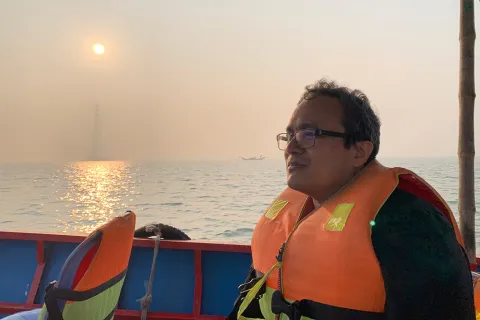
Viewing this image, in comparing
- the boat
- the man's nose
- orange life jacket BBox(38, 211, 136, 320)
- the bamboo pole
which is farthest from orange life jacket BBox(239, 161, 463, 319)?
the bamboo pole

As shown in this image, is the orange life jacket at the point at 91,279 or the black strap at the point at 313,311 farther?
the orange life jacket at the point at 91,279

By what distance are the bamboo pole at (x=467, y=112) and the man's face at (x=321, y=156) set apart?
75.8 inches

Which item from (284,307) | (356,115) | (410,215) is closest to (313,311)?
(284,307)

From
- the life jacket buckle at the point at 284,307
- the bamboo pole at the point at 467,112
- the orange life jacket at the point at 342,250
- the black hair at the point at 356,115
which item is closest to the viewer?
the orange life jacket at the point at 342,250

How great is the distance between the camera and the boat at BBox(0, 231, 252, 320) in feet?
10.8

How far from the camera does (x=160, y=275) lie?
11.0 ft

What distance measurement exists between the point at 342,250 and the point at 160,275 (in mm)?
2197

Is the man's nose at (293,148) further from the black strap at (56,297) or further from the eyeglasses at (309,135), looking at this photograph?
the black strap at (56,297)

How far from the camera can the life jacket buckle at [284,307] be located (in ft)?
5.11

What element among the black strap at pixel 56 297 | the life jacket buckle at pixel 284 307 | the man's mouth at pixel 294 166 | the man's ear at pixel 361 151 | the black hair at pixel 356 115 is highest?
the black hair at pixel 356 115

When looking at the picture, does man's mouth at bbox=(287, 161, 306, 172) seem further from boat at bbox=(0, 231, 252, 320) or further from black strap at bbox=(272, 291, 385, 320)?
boat at bbox=(0, 231, 252, 320)

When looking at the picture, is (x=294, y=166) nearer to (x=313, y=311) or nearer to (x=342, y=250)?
(x=342, y=250)

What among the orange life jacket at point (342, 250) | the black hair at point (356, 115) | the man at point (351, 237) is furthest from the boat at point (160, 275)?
the black hair at point (356, 115)

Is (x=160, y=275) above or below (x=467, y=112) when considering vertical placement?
below
